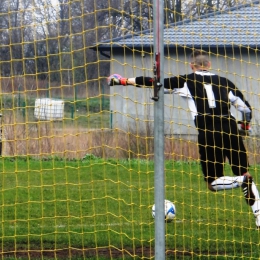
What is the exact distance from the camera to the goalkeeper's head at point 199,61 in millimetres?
7582

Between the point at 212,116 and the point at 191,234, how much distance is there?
4.01 ft

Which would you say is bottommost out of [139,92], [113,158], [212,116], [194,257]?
[194,257]

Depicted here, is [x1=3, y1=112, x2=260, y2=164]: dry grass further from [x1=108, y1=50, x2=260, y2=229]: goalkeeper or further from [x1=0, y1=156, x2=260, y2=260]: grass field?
[x1=108, y1=50, x2=260, y2=229]: goalkeeper

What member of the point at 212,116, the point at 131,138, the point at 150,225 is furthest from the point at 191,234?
the point at 131,138

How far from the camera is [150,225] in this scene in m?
7.88

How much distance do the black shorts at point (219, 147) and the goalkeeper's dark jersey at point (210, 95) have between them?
13 centimetres

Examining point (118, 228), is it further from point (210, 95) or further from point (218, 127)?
point (210, 95)

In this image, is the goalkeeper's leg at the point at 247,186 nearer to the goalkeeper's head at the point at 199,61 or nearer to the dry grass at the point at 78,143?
the goalkeeper's head at the point at 199,61

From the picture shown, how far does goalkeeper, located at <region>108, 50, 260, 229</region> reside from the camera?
7.48m

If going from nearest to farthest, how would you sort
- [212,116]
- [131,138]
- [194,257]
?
1. [194,257]
2. [212,116]
3. [131,138]

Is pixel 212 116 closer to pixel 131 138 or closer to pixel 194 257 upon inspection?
pixel 194 257

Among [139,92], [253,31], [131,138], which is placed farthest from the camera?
[139,92]

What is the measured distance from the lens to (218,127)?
7.54 metres

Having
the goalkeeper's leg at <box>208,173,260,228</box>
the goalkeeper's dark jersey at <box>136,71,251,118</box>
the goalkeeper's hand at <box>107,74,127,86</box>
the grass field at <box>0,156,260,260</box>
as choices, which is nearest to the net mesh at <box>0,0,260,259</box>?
the grass field at <box>0,156,260,260</box>
